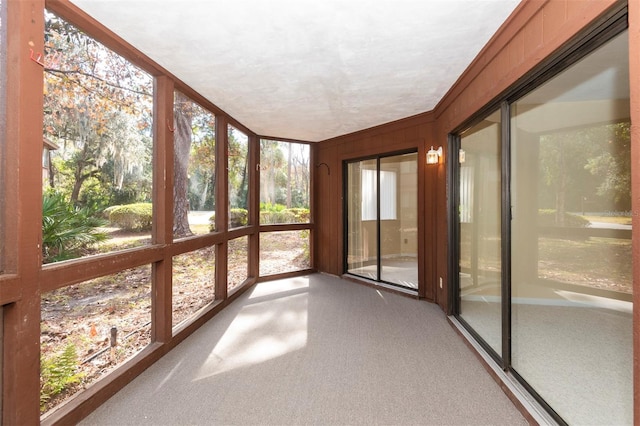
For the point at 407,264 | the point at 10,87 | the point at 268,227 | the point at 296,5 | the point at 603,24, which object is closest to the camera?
the point at 603,24

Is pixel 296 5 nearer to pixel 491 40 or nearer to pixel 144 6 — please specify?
pixel 144 6

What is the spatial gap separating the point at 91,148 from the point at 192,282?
5.74 ft

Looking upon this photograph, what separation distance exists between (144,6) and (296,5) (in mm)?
917

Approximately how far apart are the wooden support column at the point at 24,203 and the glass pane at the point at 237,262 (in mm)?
2494

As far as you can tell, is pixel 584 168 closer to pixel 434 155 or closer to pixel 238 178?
pixel 434 155

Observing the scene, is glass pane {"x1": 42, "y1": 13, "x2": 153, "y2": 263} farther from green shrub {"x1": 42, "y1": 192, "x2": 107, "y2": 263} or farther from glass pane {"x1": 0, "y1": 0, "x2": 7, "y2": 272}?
glass pane {"x1": 0, "y1": 0, "x2": 7, "y2": 272}

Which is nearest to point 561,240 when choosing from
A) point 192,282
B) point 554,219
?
point 554,219

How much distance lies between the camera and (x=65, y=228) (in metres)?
1.77

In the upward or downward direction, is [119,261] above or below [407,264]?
above

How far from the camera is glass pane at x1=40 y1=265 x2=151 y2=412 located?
5.46 feet

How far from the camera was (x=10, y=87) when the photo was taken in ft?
4.57

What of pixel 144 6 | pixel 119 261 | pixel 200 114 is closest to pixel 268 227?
pixel 200 114

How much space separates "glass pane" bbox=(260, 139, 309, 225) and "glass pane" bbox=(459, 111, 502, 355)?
2.94m

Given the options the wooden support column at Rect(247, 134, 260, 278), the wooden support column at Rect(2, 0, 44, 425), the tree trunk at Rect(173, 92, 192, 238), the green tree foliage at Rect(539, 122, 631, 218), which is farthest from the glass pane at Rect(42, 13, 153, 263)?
the green tree foliage at Rect(539, 122, 631, 218)
